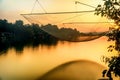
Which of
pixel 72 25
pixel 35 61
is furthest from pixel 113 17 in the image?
pixel 35 61

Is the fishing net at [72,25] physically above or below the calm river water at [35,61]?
above

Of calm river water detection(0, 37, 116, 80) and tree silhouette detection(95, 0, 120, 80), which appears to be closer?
tree silhouette detection(95, 0, 120, 80)

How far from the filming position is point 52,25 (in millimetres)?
5629

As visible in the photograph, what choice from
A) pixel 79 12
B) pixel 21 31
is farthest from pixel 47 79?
pixel 21 31

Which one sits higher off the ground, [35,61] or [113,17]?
[113,17]

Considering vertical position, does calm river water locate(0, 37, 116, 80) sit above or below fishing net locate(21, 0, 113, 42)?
below

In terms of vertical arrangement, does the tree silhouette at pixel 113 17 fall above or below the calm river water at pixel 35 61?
above

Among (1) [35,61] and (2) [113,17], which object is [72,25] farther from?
(1) [35,61]

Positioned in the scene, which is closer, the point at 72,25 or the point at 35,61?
the point at 72,25

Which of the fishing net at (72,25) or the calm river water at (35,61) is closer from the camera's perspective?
the fishing net at (72,25)

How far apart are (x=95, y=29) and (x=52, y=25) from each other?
1.04 meters

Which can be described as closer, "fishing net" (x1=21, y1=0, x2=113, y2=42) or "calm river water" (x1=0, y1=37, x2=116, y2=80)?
"fishing net" (x1=21, y1=0, x2=113, y2=42)

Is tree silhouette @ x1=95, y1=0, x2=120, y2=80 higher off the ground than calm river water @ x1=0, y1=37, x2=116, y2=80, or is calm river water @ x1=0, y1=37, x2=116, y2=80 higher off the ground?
tree silhouette @ x1=95, y1=0, x2=120, y2=80

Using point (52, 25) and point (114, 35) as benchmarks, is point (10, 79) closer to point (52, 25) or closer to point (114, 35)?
point (52, 25)
